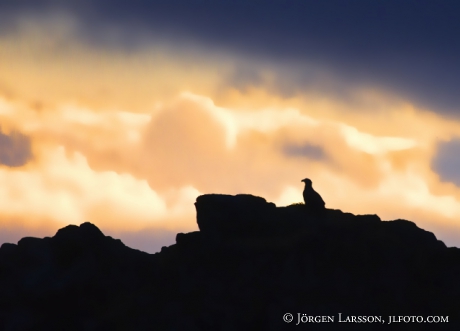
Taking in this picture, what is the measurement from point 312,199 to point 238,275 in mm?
12720

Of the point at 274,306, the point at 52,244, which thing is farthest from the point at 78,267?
the point at 274,306

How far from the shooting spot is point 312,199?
229 ft

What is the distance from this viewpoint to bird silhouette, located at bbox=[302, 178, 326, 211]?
6988cm

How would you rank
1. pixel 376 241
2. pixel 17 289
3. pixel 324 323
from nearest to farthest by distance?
pixel 324 323, pixel 376 241, pixel 17 289

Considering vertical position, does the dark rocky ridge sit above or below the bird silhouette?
below

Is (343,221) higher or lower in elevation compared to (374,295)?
higher

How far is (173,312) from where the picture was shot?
64.1m

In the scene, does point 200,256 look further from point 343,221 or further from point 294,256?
point 343,221

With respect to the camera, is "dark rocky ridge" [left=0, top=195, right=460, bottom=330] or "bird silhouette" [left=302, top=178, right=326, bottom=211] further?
"bird silhouette" [left=302, top=178, right=326, bottom=211]

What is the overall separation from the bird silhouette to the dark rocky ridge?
812 mm

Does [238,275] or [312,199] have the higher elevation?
[312,199]

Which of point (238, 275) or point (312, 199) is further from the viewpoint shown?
point (312, 199)

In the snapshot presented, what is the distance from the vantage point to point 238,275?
64.8 m

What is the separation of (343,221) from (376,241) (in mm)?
4206
